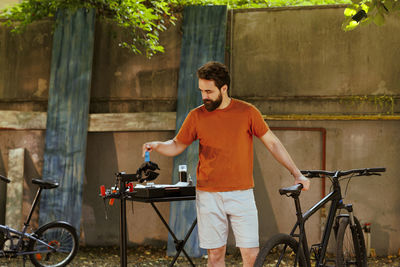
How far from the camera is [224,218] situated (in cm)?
397

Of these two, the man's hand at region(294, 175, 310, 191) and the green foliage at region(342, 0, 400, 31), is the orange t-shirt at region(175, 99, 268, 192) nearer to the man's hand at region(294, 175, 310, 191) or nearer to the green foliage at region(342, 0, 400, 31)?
the man's hand at region(294, 175, 310, 191)

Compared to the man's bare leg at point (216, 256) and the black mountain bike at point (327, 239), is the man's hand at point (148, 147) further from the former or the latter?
the black mountain bike at point (327, 239)

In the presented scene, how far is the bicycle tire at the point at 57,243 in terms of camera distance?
6254mm

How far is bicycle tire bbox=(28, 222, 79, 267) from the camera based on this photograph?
6.25 m

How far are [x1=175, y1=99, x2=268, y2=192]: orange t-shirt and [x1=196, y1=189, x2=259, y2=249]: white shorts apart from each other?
72 mm

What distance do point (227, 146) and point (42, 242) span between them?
3.31m

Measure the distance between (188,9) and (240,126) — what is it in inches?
146

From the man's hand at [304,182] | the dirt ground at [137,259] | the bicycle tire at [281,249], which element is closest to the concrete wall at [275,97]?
the dirt ground at [137,259]

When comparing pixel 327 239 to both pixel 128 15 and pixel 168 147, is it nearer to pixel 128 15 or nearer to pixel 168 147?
pixel 168 147

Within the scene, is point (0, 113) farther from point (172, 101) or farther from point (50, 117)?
point (172, 101)

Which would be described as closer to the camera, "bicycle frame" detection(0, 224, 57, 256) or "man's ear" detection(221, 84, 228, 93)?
"man's ear" detection(221, 84, 228, 93)

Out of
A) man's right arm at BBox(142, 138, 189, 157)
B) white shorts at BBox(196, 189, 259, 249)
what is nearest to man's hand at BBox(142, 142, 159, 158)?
man's right arm at BBox(142, 138, 189, 157)

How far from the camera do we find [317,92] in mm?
6891

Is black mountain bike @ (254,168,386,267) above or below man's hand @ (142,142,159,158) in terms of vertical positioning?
below
